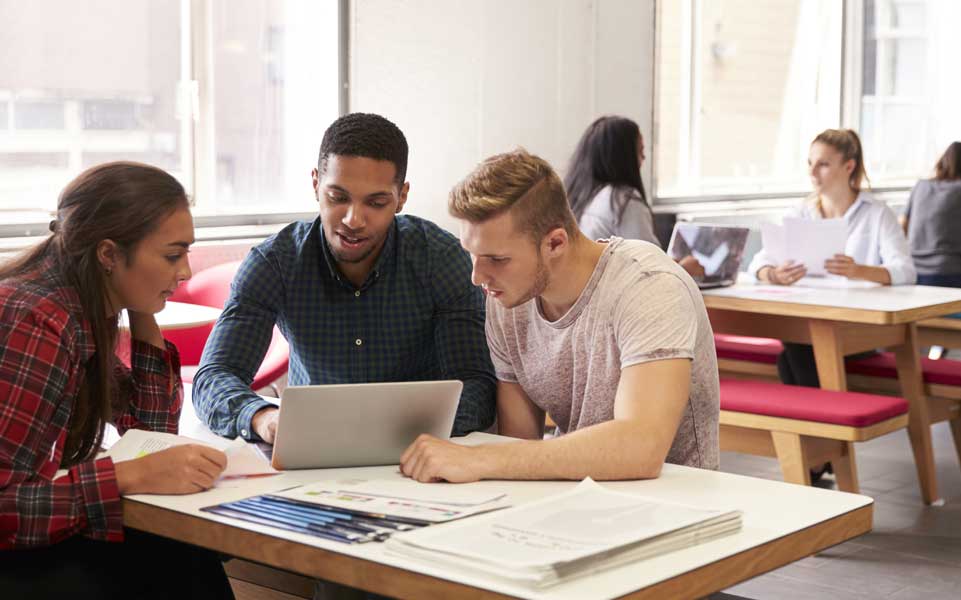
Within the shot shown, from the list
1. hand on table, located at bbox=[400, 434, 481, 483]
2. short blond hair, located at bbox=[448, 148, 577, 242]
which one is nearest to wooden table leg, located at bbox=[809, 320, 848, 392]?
short blond hair, located at bbox=[448, 148, 577, 242]

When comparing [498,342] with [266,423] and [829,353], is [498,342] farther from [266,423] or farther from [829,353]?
[829,353]

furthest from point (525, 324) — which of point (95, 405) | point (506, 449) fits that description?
point (95, 405)

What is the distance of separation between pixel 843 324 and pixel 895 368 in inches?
16.5

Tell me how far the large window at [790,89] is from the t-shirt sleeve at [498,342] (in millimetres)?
4826

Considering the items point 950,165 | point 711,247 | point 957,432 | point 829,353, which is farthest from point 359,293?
point 950,165

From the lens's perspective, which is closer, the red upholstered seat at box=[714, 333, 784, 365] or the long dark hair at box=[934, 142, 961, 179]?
the red upholstered seat at box=[714, 333, 784, 365]

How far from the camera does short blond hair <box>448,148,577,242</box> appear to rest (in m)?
2.21

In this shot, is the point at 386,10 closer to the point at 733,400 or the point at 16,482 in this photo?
the point at 733,400

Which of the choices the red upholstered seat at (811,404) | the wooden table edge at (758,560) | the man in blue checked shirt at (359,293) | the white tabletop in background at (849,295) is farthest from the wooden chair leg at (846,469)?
the wooden table edge at (758,560)

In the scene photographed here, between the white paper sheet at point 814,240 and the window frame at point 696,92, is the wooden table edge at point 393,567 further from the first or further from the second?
the window frame at point 696,92

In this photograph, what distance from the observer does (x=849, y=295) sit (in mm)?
4594

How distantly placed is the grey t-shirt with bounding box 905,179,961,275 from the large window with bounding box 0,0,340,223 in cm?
377

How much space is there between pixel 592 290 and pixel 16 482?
3.33 feet

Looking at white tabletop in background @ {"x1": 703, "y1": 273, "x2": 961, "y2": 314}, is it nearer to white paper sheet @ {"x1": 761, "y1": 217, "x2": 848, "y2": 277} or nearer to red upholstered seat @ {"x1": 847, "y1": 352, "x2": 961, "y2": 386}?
white paper sheet @ {"x1": 761, "y1": 217, "x2": 848, "y2": 277}
